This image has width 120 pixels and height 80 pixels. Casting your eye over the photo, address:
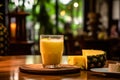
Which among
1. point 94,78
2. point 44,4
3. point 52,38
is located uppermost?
point 44,4

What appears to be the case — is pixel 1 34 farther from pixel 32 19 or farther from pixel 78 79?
pixel 32 19

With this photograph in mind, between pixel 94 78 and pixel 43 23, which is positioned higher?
pixel 43 23

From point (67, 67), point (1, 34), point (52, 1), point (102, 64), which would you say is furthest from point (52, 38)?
point (52, 1)

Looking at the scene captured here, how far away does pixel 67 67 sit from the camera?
204 centimetres

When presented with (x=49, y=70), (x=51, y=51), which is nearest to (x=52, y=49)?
(x=51, y=51)

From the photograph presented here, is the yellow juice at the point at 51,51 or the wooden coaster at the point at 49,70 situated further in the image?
the yellow juice at the point at 51,51

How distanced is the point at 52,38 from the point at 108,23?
9.20 metres

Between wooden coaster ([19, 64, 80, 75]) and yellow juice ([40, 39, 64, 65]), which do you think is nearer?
wooden coaster ([19, 64, 80, 75])

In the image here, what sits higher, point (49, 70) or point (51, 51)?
point (51, 51)

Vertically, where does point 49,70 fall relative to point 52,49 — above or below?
below

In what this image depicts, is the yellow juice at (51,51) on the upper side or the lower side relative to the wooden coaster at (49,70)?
upper

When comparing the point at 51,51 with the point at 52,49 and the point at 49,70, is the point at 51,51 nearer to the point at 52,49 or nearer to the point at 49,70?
the point at 52,49

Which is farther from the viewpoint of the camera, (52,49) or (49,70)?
(52,49)

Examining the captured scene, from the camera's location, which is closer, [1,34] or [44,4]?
[1,34]
